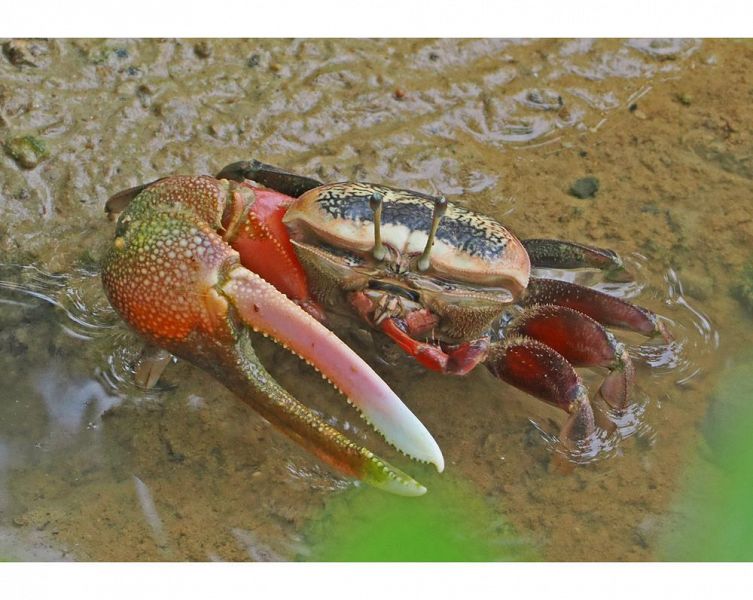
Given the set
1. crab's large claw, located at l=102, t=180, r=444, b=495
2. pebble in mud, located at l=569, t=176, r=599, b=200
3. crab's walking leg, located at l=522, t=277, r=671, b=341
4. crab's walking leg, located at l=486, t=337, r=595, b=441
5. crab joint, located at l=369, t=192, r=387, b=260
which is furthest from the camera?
pebble in mud, located at l=569, t=176, r=599, b=200

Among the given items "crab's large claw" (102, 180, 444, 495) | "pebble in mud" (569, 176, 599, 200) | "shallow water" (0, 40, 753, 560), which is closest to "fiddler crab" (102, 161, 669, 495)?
"crab's large claw" (102, 180, 444, 495)

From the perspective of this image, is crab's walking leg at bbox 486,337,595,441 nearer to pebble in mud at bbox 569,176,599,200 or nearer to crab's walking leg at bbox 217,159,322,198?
crab's walking leg at bbox 217,159,322,198

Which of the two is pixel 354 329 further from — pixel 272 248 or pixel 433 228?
pixel 433 228

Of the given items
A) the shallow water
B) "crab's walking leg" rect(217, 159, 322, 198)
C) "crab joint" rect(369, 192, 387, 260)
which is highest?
"crab joint" rect(369, 192, 387, 260)

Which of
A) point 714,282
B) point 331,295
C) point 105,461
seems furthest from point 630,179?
point 105,461

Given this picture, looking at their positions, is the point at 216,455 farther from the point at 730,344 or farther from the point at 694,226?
the point at 694,226

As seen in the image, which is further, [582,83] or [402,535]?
[582,83]
